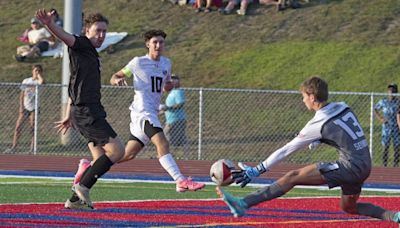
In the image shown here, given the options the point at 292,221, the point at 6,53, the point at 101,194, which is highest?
the point at 292,221

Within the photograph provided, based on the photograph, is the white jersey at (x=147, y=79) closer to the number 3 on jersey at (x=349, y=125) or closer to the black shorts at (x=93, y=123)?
the black shorts at (x=93, y=123)

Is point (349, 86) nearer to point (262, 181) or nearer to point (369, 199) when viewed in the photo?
point (262, 181)

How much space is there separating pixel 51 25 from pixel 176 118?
39.3 ft

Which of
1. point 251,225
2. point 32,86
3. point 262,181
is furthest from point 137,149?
point 32,86

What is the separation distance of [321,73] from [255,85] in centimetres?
159

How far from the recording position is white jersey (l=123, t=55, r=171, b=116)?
12.8m

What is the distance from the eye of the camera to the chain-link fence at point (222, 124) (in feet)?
76.4

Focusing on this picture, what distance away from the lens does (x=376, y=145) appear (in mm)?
22812

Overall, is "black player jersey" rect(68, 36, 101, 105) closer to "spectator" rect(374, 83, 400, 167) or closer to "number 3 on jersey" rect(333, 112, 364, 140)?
"number 3 on jersey" rect(333, 112, 364, 140)

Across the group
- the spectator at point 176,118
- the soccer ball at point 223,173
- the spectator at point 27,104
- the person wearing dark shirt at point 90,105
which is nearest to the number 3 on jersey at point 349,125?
the soccer ball at point 223,173

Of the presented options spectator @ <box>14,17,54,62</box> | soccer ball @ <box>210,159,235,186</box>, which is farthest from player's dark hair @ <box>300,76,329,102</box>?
spectator @ <box>14,17,54,62</box>

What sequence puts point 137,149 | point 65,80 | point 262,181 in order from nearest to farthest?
point 137,149, point 262,181, point 65,80

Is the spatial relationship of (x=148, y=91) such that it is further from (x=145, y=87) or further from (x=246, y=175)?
(x=246, y=175)

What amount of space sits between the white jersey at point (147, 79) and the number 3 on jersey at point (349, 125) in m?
3.36
